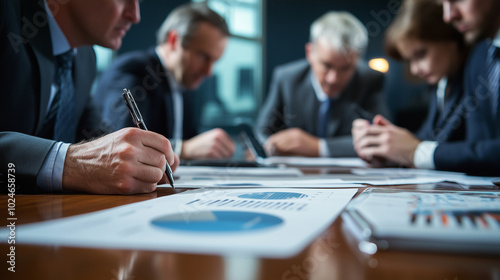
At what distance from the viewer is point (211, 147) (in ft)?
4.46

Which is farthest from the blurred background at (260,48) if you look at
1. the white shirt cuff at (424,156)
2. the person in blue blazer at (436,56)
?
the white shirt cuff at (424,156)

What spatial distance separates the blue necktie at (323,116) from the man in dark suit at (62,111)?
130cm

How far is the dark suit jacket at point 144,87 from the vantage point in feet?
4.94

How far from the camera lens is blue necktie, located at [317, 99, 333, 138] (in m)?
2.13

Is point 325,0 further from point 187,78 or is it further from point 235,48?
point 187,78

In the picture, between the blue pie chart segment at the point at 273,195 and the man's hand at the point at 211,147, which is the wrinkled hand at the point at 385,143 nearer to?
the man's hand at the point at 211,147

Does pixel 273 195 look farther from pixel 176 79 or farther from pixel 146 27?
pixel 146 27

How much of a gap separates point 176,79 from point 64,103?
1113 mm

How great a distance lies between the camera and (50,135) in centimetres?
83

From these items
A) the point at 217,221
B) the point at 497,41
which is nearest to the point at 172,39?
the point at 497,41

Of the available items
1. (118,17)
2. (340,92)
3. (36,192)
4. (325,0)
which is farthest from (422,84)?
(36,192)

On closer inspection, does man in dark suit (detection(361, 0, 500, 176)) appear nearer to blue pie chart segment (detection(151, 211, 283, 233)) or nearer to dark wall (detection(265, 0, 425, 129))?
blue pie chart segment (detection(151, 211, 283, 233))

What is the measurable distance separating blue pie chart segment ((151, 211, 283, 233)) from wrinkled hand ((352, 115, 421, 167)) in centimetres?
85

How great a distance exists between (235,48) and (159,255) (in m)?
2.74
